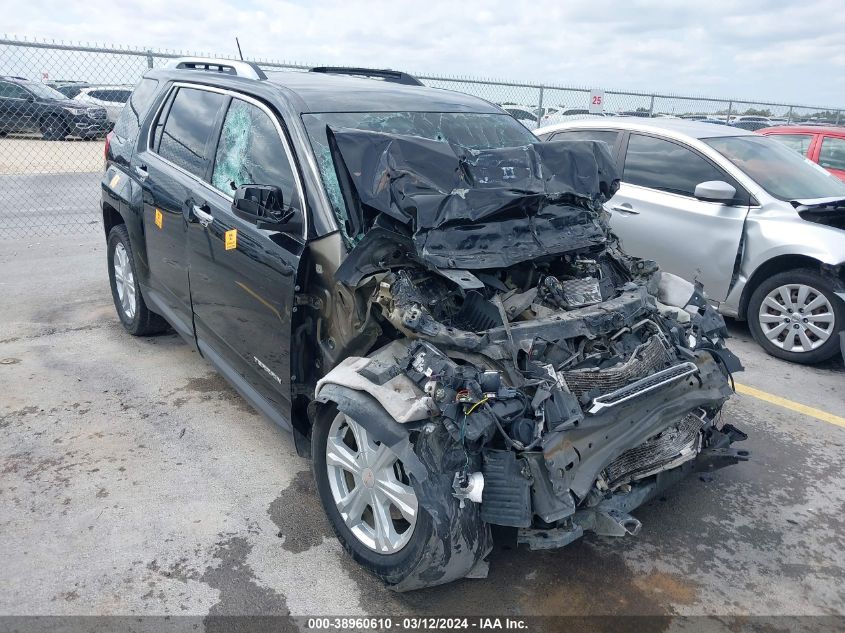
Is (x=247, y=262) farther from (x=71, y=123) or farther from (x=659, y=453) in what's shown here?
(x=71, y=123)

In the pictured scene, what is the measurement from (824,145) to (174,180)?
7.78 metres

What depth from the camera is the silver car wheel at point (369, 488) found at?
266cm

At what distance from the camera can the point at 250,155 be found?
364 cm

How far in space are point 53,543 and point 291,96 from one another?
242cm

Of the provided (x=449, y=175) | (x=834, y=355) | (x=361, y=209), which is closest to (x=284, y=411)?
(x=361, y=209)

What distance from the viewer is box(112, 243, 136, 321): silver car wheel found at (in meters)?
5.13

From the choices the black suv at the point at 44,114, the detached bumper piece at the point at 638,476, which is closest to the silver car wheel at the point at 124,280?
the detached bumper piece at the point at 638,476

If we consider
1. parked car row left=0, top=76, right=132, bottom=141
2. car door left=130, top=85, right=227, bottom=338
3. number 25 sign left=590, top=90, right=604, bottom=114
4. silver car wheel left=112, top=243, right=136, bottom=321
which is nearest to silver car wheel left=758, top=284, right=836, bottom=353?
car door left=130, top=85, right=227, bottom=338

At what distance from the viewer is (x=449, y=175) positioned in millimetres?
3281

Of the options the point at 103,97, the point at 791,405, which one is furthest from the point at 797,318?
the point at 103,97

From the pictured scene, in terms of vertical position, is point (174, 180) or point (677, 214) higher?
point (174, 180)

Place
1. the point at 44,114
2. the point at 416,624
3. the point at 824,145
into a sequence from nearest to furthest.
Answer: the point at 416,624 < the point at 824,145 < the point at 44,114

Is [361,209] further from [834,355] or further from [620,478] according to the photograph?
[834,355]

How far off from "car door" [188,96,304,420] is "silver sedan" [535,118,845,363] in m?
3.67
